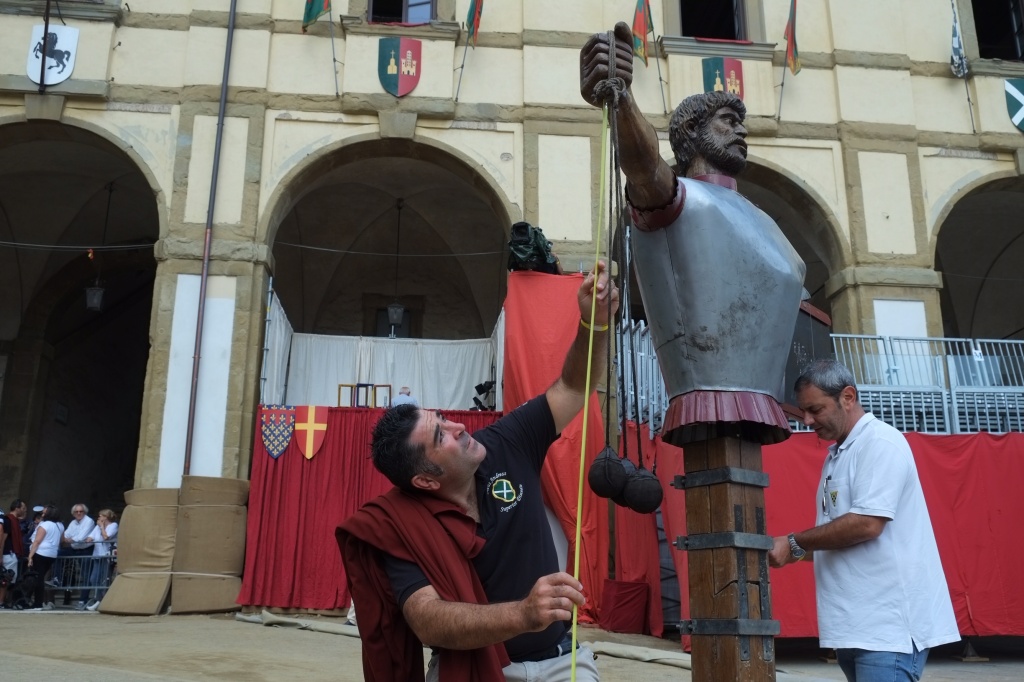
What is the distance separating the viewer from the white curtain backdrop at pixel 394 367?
12047 mm

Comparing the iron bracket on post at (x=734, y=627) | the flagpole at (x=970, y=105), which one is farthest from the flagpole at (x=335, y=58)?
the iron bracket on post at (x=734, y=627)

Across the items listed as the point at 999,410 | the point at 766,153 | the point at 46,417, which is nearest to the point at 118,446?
the point at 46,417

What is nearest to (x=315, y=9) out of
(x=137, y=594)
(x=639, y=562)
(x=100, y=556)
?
(x=137, y=594)

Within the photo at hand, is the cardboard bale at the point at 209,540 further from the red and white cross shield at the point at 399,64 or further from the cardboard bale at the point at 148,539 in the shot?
the red and white cross shield at the point at 399,64

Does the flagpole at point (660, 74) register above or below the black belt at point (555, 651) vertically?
above

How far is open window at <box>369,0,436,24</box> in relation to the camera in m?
11.6

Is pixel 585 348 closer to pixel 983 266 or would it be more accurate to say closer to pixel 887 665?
pixel 887 665

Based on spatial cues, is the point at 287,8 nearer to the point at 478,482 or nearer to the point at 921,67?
the point at 921,67

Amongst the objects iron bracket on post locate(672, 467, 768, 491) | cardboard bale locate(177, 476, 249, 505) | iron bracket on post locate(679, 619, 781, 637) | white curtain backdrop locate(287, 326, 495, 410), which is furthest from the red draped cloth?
iron bracket on post locate(679, 619, 781, 637)

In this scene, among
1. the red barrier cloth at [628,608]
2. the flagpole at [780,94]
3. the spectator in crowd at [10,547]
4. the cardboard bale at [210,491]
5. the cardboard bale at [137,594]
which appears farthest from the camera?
the flagpole at [780,94]

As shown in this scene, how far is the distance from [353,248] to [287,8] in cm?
453

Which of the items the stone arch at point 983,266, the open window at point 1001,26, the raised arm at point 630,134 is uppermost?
the open window at point 1001,26

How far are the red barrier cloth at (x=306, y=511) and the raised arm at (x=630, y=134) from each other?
7.51m

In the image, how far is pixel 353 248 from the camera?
14.8 meters
